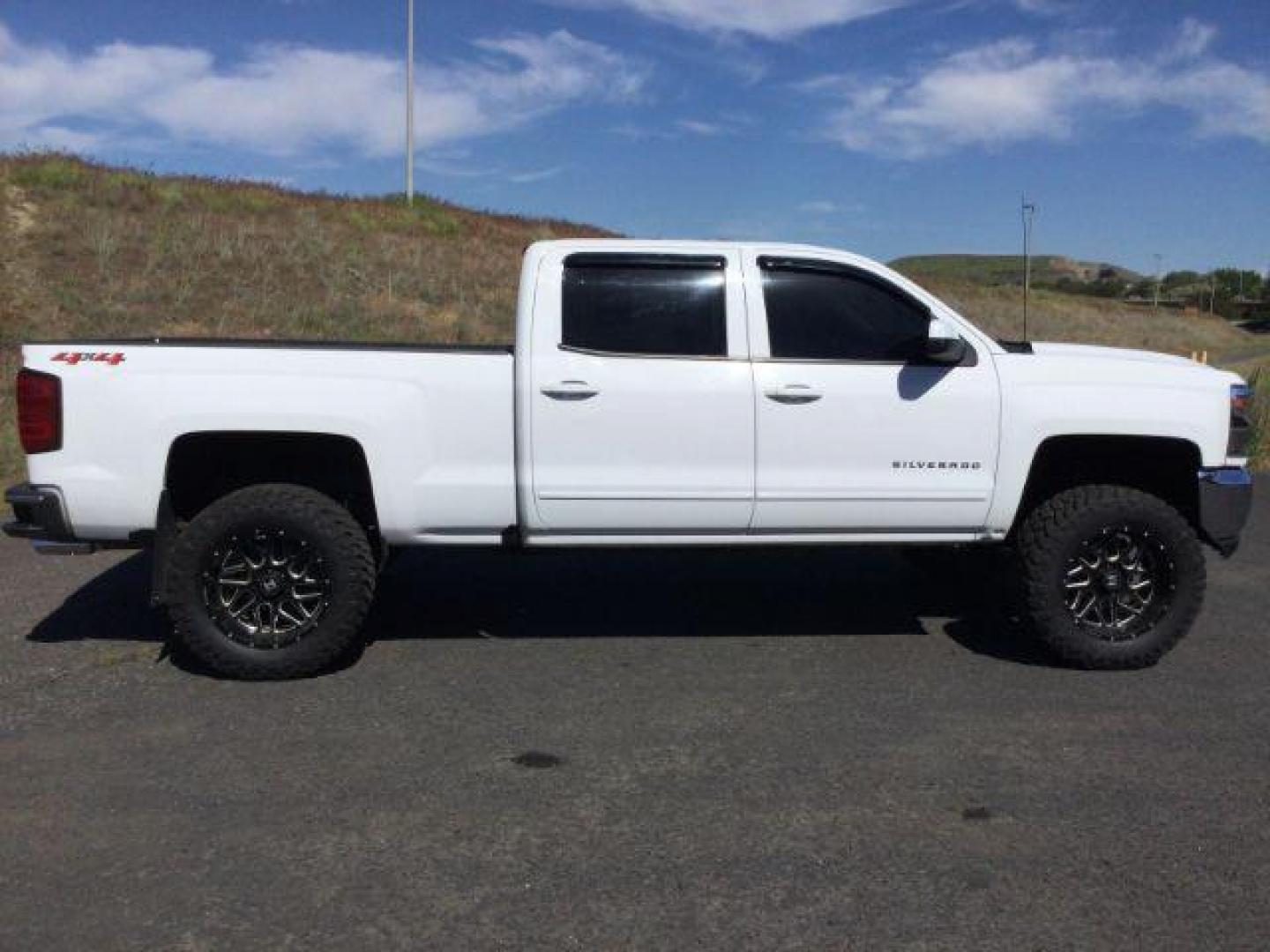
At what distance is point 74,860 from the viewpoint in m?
3.62

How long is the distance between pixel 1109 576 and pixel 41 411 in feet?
16.1

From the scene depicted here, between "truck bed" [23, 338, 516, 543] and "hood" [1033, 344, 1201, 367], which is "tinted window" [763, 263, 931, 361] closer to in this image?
"hood" [1033, 344, 1201, 367]

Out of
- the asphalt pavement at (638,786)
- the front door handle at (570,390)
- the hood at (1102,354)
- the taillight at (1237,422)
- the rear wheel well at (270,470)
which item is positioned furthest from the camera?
the hood at (1102,354)

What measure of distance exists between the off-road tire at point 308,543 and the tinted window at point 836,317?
2.16m

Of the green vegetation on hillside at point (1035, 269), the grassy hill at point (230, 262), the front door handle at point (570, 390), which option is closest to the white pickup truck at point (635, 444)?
the front door handle at point (570, 390)

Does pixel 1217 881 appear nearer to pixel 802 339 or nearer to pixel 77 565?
pixel 802 339

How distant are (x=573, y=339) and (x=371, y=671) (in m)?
1.80

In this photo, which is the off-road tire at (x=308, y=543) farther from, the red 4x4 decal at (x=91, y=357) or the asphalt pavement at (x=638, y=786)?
the red 4x4 decal at (x=91, y=357)

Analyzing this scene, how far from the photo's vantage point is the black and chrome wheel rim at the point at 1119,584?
5.68 m

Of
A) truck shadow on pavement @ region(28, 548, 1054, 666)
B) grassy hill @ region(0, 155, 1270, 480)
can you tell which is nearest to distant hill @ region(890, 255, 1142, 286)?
grassy hill @ region(0, 155, 1270, 480)

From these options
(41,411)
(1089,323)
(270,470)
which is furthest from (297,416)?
(1089,323)

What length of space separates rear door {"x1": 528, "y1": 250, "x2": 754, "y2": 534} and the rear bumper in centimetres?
205

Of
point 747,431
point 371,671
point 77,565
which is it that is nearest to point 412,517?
point 371,671

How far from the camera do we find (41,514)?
17.1ft
